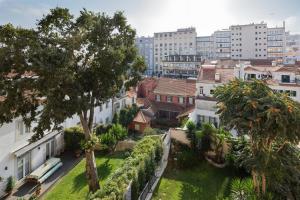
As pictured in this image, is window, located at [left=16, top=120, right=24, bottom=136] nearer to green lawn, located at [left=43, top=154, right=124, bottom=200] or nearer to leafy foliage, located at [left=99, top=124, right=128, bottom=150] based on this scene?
green lawn, located at [left=43, top=154, right=124, bottom=200]

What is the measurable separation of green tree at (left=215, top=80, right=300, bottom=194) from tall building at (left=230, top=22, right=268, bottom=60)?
10336cm

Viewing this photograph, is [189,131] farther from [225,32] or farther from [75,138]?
[225,32]

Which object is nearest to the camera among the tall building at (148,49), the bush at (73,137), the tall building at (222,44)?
the bush at (73,137)

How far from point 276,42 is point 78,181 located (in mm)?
109576

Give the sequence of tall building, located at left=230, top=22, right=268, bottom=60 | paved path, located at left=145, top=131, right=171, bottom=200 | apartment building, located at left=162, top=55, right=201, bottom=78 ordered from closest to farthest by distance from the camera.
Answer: paved path, located at left=145, top=131, right=171, bottom=200
apartment building, located at left=162, top=55, right=201, bottom=78
tall building, located at left=230, top=22, right=268, bottom=60

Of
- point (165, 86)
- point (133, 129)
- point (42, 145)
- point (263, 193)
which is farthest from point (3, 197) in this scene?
point (165, 86)

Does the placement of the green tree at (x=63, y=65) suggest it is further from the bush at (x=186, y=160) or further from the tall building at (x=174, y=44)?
the tall building at (x=174, y=44)

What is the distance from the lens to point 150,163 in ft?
68.7

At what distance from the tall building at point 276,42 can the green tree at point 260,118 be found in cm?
10629

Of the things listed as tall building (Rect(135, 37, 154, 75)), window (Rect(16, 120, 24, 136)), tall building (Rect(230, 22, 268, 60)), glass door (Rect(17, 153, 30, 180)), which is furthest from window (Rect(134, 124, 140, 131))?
tall building (Rect(135, 37, 154, 75))

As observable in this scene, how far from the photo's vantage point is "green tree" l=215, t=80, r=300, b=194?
1362cm

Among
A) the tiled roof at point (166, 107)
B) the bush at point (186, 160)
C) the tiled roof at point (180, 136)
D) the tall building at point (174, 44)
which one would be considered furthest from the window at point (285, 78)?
the tall building at point (174, 44)

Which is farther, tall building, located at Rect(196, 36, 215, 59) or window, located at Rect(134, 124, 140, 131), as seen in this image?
tall building, located at Rect(196, 36, 215, 59)

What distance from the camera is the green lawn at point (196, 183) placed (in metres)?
19.5
